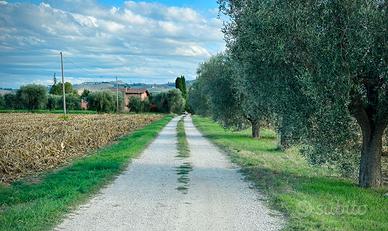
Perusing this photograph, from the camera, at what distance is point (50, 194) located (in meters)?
12.9

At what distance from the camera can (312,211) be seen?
10.9 metres

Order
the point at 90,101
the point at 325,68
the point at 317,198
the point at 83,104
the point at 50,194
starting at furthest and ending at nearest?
1. the point at 83,104
2. the point at 90,101
3. the point at 325,68
4. the point at 50,194
5. the point at 317,198

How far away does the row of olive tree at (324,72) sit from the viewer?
13680 millimetres

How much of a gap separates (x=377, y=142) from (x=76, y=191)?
1000cm

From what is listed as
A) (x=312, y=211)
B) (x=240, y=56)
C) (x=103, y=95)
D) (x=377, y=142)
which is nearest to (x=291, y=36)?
(x=240, y=56)

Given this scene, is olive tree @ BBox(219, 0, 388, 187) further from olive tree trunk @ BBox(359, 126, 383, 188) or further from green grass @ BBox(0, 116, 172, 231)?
green grass @ BBox(0, 116, 172, 231)

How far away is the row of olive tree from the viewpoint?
44.9 feet

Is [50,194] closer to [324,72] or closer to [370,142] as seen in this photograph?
[324,72]

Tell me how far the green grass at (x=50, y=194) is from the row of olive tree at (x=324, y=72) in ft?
21.9

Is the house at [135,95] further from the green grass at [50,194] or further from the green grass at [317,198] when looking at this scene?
the green grass at [317,198]

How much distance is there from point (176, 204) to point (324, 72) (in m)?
6.06

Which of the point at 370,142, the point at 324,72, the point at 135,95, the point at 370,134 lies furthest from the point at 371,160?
the point at 135,95

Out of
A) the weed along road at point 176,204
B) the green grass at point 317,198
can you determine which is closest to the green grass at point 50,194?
the weed along road at point 176,204

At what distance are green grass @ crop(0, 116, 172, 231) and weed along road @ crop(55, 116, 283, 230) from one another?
379 millimetres
